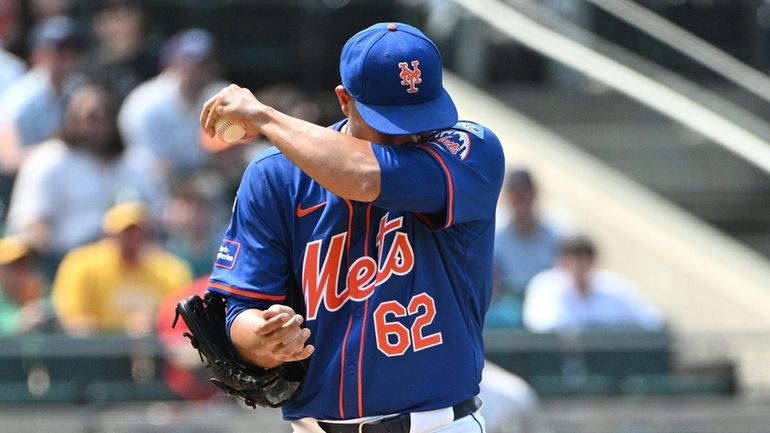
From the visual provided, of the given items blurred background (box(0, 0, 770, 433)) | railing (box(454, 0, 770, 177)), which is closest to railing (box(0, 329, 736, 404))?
blurred background (box(0, 0, 770, 433))

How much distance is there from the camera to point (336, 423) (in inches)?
124

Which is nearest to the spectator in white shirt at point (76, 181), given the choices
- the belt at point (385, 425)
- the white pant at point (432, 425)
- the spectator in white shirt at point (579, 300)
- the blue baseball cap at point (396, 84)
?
the spectator in white shirt at point (579, 300)

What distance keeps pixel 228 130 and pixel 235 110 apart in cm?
6

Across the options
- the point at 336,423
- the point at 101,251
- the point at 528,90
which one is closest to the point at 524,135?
the point at 528,90

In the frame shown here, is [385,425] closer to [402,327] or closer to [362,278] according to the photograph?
[402,327]

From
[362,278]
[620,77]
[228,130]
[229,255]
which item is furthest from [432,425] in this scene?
[620,77]

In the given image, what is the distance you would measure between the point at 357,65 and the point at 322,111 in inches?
286

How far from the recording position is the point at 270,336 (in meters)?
2.91

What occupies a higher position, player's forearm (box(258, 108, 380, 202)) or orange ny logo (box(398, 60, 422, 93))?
orange ny logo (box(398, 60, 422, 93))

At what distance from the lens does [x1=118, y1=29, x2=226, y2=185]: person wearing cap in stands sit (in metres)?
8.56

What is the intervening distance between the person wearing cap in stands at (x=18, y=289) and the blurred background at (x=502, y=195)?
15 mm

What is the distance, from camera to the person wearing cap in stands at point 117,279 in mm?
7145

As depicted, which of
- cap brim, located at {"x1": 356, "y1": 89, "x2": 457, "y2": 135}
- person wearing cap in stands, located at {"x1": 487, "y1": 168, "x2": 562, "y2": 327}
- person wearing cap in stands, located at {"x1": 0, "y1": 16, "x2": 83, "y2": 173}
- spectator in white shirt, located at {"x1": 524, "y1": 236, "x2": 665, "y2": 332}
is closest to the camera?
cap brim, located at {"x1": 356, "y1": 89, "x2": 457, "y2": 135}

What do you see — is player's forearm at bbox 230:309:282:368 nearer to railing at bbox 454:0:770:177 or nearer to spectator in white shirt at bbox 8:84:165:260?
spectator in white shirt at bbox 8:84:165:260
